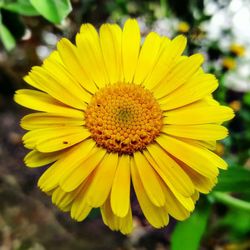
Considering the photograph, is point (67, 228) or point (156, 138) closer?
point (156, 138)

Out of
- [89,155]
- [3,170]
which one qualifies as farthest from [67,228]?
[89,155]

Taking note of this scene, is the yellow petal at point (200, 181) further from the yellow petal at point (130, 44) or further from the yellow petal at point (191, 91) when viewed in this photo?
the yellow petal at point (130, 44)

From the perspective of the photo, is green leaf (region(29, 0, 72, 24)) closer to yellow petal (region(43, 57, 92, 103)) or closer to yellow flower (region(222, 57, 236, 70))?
yellow petal (region(43, 57, 92, 103))

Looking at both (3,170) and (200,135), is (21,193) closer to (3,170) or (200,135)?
(3,170)

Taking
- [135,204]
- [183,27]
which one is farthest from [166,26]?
[135,204]

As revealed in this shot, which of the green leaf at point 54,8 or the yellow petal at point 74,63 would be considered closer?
the yellow petal at point 74,63

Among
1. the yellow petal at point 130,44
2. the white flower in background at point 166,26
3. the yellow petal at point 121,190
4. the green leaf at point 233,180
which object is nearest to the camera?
the yellow petal at point 121,190

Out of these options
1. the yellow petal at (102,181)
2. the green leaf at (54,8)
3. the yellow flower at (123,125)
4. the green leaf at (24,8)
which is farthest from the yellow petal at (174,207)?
the green leaf at (24,8)
